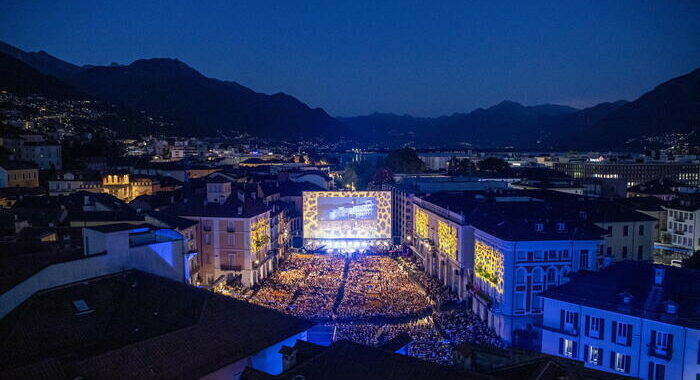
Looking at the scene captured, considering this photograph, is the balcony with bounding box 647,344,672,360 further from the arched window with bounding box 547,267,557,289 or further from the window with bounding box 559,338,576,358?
the arched window with bounding box 547,267,557,289

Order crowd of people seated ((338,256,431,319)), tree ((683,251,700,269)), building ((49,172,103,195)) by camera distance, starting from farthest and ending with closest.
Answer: building ((49,172,103,195)) → crowd of people seated ((338,256,431,319)) → tree ((683,251,700,269))

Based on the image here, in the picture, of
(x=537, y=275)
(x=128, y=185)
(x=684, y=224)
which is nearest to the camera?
(x=537, y=275)

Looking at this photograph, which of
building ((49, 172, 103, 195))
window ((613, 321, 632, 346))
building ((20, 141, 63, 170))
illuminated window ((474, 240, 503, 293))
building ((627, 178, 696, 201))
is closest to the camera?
window ((613, 321, 632, 346))

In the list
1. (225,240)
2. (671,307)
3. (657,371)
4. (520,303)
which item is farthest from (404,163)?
(657,371)

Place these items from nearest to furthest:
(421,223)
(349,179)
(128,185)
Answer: (421,223), (128,185), (349,179)

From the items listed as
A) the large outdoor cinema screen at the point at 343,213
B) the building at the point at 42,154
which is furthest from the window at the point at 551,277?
the building at the point at 42,154

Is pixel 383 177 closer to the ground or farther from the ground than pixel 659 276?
farther from the ground

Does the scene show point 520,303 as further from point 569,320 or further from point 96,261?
point 96,261

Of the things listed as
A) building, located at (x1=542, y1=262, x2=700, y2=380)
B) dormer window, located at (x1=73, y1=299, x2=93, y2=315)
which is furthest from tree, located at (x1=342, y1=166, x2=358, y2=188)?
dormer window, located at (x1=73, y1=299, x2=93, y2=315)
